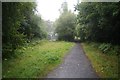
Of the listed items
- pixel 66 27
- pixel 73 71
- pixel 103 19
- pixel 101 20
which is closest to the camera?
pixel 73 71

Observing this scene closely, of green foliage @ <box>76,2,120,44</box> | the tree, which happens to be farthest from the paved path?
the tree

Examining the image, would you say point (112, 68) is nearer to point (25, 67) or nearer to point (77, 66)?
point (77, 66)

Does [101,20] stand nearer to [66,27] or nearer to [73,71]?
[73,71]

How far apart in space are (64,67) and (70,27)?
36904mm

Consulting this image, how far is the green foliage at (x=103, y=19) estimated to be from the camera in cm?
1740

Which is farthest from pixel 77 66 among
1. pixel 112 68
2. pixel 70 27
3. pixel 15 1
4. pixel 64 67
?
pixel 70 27

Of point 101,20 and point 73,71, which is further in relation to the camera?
point 101,20

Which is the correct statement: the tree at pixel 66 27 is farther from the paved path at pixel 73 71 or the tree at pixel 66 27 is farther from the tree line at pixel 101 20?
the paved path at pixel 73 71

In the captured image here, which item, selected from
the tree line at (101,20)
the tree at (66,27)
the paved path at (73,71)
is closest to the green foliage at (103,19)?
the tree line at (101,20)

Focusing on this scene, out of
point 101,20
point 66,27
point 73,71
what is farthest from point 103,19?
point 66,27

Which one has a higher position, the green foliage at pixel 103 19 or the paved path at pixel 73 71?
the green foliage at pixel 103 19

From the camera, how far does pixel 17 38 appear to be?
1556 centimetres

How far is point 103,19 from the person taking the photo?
19469 millimetres

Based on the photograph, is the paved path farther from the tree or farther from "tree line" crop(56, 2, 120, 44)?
the tree
